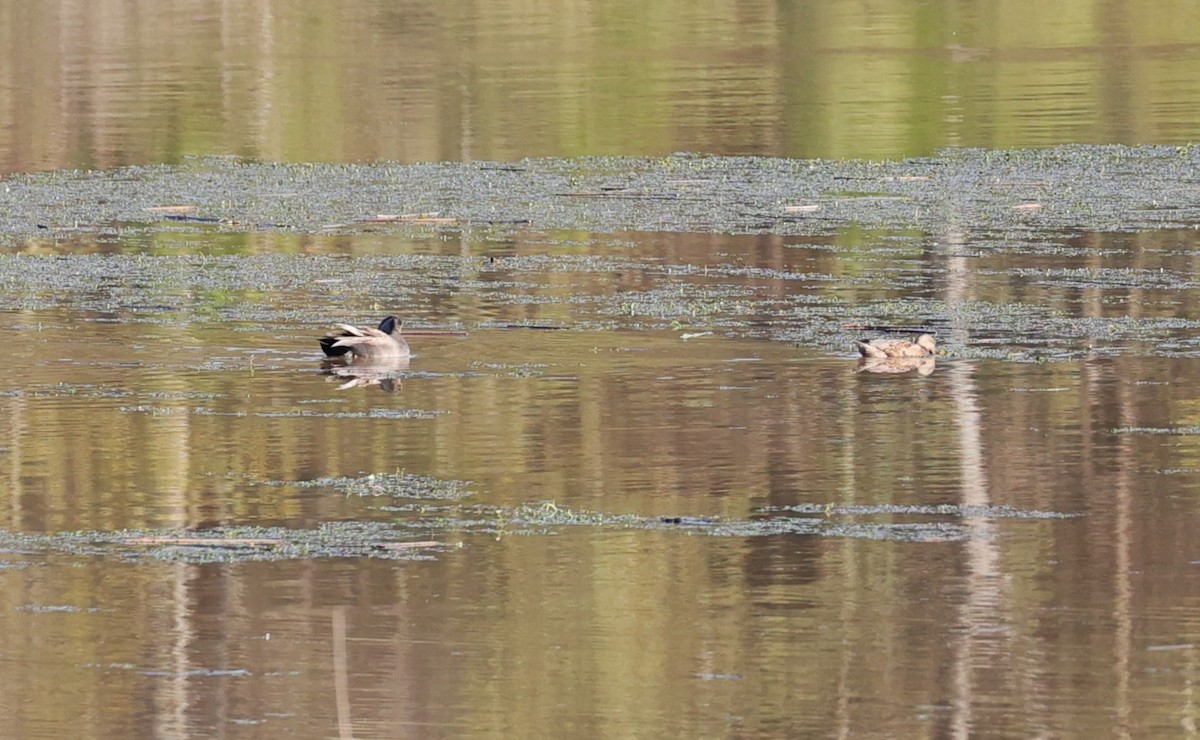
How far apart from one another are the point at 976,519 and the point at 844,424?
1.67 meters

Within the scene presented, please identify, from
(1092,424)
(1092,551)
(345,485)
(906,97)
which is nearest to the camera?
(1092,551)

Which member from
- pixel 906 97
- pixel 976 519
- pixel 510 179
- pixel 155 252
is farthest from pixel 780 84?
pixel 976 519

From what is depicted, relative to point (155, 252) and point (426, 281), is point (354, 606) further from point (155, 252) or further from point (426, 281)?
point (155, 252)

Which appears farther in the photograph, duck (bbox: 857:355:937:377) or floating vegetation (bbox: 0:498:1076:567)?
duck (bbox: 857:355:937:377)

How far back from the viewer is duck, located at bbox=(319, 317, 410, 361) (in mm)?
11320

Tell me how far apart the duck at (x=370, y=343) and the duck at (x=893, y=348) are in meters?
1.95

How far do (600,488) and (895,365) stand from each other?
8.57 feet

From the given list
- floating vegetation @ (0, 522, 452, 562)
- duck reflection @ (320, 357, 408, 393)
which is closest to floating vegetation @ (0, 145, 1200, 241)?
duck reflection @ (320, 357, 408, 393)

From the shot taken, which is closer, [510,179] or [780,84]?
[510,179]

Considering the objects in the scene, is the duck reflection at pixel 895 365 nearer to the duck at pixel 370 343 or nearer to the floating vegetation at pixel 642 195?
the duck at pixel 370 343

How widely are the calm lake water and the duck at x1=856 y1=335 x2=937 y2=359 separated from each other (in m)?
0.17

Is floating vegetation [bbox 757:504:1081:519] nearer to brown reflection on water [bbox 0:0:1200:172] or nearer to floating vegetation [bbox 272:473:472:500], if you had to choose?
floating vegetation [bbox 272:473:472:500]

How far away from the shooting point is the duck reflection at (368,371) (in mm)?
11047

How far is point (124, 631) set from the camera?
713 cm
